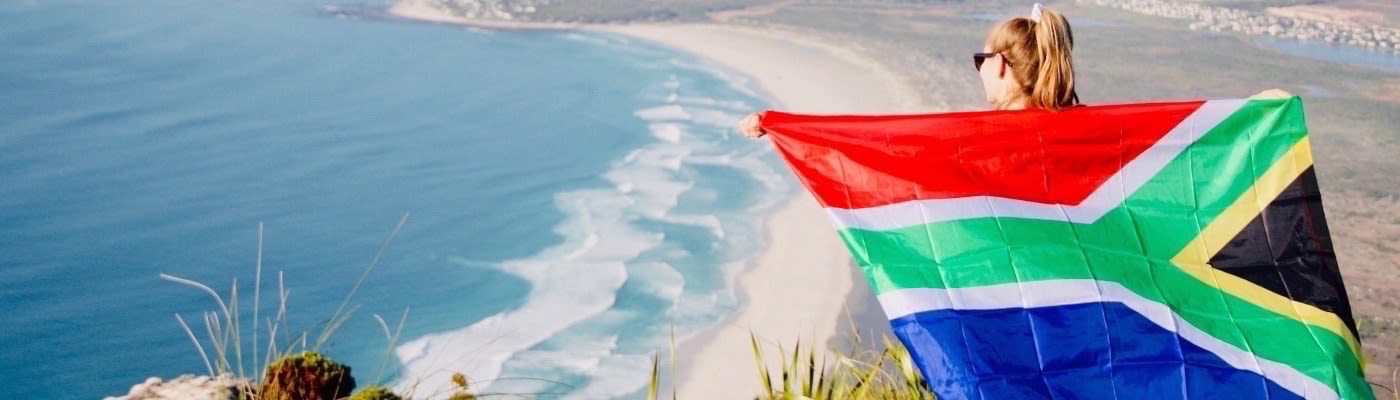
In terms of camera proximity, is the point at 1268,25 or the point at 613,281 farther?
the point at 1268,25

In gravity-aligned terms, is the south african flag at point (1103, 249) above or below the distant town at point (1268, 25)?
above

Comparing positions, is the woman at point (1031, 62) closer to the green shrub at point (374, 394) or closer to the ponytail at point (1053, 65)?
the ponytail at point (1053, 65)

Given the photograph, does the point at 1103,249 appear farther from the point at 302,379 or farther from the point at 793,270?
the point at 793,270

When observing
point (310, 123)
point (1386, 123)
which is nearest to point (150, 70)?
point (310, 123)

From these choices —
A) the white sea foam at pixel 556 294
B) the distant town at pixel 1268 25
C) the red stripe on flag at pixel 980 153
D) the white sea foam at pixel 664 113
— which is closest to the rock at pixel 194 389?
the red stripe on flag at pixel 980 153

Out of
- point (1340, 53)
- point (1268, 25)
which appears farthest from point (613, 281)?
point (1268, 25)

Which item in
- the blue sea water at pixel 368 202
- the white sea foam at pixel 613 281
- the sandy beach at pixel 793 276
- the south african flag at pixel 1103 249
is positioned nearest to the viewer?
the south african flag at pixel 1103 249

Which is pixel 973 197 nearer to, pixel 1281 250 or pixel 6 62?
pixel 1281 250

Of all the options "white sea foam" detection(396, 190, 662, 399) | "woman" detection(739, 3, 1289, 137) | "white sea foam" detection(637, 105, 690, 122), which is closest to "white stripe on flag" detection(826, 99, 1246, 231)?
"woman" detection(739, 3, 1289, 137)
